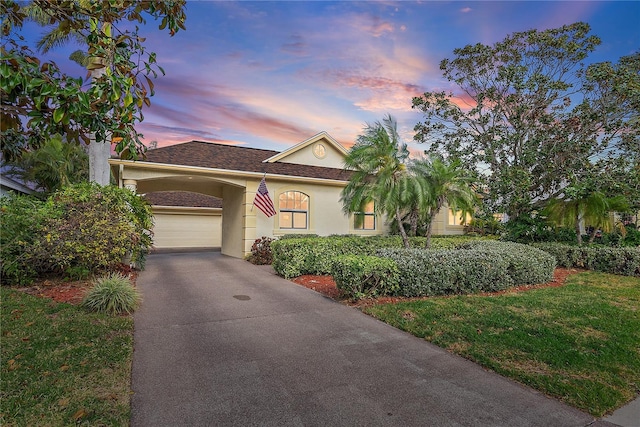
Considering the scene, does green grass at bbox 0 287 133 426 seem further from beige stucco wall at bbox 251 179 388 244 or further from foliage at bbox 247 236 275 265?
beige stucco wall at bbox 251 179 388 244

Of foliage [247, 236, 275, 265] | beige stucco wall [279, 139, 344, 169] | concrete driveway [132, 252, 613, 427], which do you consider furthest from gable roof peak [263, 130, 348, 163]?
concrete driveway [132, 252, 613, 427]

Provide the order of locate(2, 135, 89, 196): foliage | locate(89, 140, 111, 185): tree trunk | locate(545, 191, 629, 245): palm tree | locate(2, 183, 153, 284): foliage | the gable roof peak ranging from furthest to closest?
locate(2, 135, 89, 196): foliage < the gable roof peak < locate(545, 191, 629, 245): palm tree < locate(89, 140, 111, 185): tree trunk < locate(2, 183, 153, 284): foliage

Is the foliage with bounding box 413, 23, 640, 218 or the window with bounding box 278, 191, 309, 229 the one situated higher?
the foliage with bounding box 413, 23, 640, 218

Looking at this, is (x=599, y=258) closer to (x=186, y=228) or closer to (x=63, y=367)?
(x=63, y=367)

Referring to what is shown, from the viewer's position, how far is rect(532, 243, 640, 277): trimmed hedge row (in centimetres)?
1165

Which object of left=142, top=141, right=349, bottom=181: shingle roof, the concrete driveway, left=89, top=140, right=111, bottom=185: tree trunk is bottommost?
the concrete driveway

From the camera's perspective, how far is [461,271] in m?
8.20

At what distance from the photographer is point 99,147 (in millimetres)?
11602

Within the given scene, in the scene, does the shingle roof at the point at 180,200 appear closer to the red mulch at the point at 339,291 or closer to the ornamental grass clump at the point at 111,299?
the red mulch at the point at 339,291

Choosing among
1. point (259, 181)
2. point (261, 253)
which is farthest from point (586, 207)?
point (259, 181)

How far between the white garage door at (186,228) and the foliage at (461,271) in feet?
58.8

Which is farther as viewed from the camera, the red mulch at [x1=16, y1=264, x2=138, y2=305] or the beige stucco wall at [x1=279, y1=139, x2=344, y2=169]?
the beige stucco wall at [x1=279, y1=139, x2=344, y2=169]

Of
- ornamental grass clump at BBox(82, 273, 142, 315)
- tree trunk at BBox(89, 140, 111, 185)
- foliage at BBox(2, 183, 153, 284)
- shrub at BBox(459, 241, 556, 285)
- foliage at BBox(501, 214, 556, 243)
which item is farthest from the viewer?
foliage at BBox(501, 214, 556, 243)

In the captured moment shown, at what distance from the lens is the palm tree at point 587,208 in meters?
13.0
